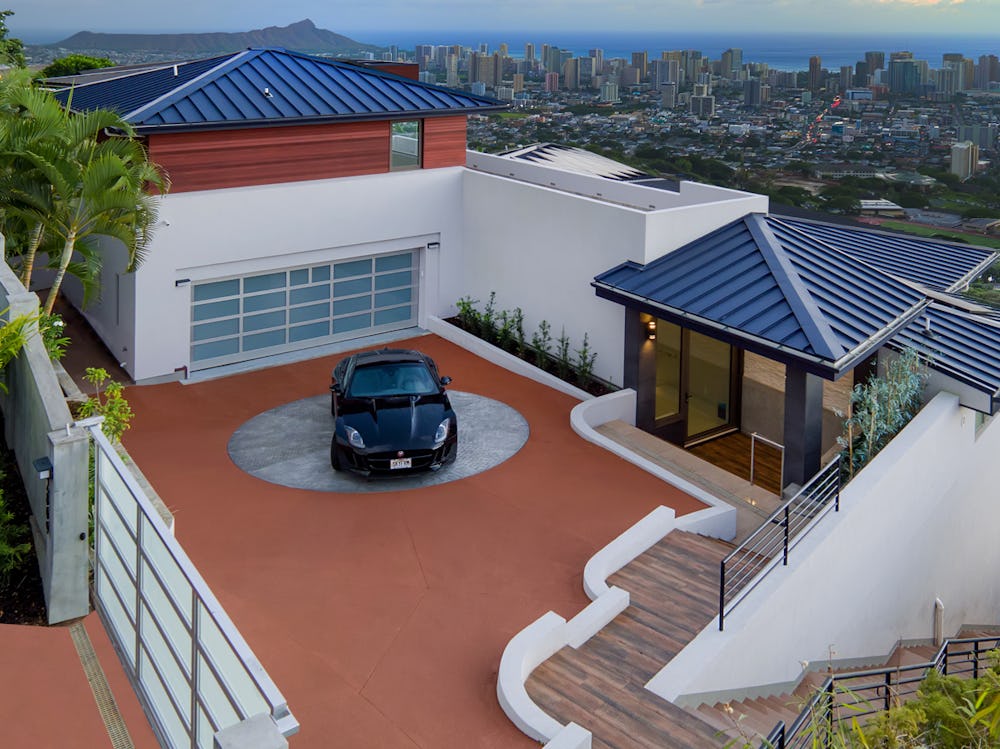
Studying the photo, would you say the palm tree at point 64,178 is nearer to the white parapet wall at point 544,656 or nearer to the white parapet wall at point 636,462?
the white parapet wall at point 636,462

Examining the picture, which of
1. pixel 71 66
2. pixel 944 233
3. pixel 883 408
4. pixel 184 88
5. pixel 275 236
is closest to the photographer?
pixel 883 408

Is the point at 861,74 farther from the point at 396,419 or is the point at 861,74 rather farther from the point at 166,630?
the point at 166,630

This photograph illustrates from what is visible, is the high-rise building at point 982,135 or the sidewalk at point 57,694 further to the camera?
the high-rise building at point 982,135

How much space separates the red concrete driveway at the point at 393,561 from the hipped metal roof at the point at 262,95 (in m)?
5.16

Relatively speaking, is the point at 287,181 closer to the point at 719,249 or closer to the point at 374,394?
the point at 374,394

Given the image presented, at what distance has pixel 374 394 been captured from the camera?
14.3m

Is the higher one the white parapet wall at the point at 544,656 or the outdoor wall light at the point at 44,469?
the outdoor wall light at the point at 44,469

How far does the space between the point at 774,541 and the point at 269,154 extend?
37.3ft

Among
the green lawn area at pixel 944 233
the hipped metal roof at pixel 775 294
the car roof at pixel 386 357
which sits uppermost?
the green lawn area at pixel 944 233

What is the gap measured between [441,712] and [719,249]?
33.8 ft

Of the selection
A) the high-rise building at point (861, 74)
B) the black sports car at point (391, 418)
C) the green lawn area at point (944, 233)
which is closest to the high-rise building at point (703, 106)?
the high-rise building at point (861, 74)

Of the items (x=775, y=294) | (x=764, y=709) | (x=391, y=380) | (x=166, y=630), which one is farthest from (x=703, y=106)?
(x=166, y=630)

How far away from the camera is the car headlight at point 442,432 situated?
13.8m

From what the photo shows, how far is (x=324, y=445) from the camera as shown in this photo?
49.7ft
